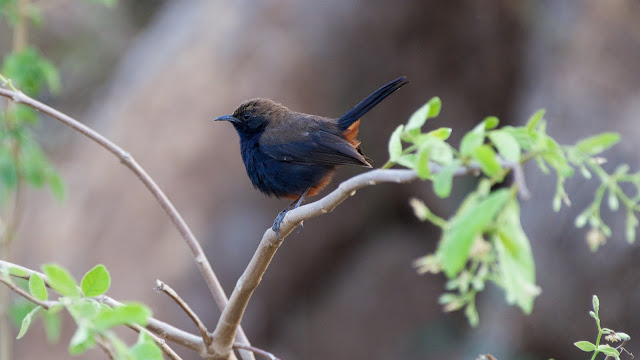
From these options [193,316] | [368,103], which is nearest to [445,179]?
[193,316]

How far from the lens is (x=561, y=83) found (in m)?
6.51

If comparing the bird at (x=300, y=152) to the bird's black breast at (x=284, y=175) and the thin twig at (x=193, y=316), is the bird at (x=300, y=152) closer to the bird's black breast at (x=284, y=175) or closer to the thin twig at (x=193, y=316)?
the bird's black breast at (x=284, y=175)

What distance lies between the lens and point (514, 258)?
93 cm

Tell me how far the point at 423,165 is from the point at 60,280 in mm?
563

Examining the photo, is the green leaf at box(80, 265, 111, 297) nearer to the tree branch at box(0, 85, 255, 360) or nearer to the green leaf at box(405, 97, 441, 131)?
the green leaf at box(405, 97, 441, 131)

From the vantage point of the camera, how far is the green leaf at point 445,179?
94 centimetres

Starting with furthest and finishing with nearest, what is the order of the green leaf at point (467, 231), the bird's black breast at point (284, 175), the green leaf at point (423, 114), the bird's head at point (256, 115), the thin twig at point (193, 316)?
1. the bird's head at point (256, 115)
2. the bird's black breast at point (284, 175)
3. the thin twig at point (193, 316)
4. the green leaf at point (423, 114)
5. the green leaf at point (467, 231)

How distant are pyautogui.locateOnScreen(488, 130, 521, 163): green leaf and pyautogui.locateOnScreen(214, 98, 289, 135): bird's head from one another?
274cm

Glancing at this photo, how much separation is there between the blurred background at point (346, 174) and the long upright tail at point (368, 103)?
3071mm

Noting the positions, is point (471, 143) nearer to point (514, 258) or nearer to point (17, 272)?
point (514, 258)

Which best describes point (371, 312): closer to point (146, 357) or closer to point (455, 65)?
point (455, 65)

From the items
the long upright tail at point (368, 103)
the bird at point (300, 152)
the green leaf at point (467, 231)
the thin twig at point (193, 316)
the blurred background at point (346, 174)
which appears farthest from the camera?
the blurred background at point (346, 174)

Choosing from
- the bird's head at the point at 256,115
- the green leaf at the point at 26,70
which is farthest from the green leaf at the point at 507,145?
the green leaf at the point at 26,70

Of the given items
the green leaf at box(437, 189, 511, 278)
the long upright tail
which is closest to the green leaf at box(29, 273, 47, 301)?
the green leaf at box(437, 189, 511, 278)
